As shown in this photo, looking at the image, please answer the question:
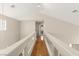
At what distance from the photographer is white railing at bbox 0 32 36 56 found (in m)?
1.20

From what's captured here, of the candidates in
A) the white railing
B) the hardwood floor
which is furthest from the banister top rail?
the hardwood floor

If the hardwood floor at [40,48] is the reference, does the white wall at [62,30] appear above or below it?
above

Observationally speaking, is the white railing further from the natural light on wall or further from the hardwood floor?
the natural light on wall

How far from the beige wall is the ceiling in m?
0.07

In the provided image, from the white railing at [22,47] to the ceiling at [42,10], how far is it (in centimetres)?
22

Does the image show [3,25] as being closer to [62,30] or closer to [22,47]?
[22,47]

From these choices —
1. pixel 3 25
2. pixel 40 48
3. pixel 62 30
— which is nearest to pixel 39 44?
pixel 40 48

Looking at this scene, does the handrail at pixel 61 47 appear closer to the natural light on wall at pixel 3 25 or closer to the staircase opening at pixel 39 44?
the staircase opening at pixel 39 44

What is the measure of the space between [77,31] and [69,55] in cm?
25

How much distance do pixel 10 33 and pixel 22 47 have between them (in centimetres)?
21

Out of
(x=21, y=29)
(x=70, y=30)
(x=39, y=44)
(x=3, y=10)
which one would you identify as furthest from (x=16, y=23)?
(x=70, y=30)

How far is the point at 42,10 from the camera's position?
1.28 m

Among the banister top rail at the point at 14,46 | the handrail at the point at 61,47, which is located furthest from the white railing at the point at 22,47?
the handrail at the point at 61,47

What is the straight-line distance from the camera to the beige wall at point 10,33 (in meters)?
1.19
